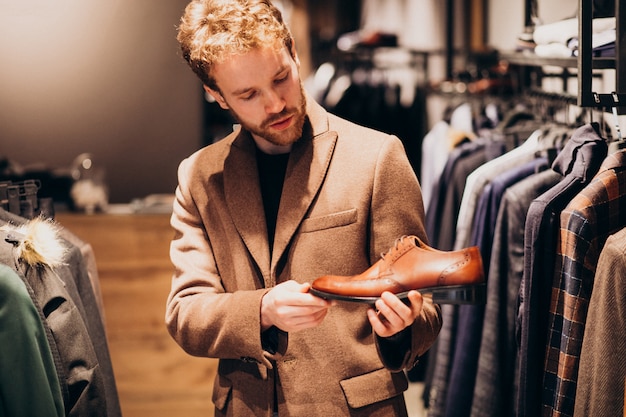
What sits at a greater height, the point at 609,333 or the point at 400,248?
the point at 400,248

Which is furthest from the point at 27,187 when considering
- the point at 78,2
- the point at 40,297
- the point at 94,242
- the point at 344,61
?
the point at 344,61

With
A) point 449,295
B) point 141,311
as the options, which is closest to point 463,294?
point 449,295

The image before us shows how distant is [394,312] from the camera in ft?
4.92

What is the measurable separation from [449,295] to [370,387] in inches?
13.2

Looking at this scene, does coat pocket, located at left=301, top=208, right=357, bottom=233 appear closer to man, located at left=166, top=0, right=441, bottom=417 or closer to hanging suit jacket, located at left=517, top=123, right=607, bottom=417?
man, located at left=166, top=0, right=441, bottom=417

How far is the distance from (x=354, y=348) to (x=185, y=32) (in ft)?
2.44

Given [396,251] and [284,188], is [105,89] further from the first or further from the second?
[396,251]

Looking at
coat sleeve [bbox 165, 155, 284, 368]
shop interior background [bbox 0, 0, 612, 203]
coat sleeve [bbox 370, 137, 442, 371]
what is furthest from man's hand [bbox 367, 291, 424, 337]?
shop interior background [bbox 0, 0, 612, 203]

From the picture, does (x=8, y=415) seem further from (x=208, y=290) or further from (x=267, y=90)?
(x=267, y=90)

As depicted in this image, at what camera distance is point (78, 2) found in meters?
3.98

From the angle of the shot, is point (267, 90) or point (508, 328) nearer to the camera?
point (267, 90)

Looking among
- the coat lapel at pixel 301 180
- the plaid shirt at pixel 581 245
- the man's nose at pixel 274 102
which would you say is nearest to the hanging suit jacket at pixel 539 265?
the plaid shirt at pixel 581 245

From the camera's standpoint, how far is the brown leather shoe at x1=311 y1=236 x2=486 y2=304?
56.9 inches

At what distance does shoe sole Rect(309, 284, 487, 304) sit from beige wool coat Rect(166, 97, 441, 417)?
0.51 feet
